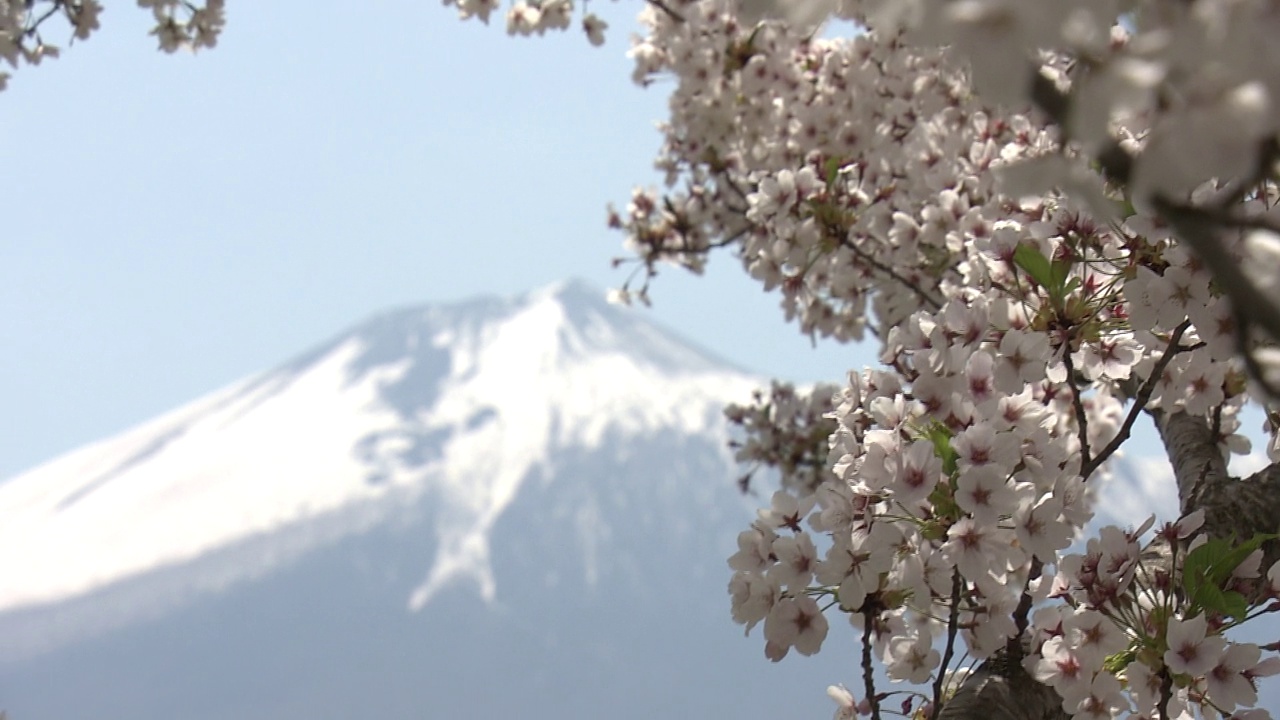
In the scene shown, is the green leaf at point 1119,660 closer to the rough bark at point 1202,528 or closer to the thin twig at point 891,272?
the rough bark at point 1202,528

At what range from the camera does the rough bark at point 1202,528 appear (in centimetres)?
209

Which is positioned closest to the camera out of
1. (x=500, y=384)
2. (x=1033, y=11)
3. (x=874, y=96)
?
(x=1033, y=11)

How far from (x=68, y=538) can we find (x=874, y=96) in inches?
6886

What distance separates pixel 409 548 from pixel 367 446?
20.6 meters

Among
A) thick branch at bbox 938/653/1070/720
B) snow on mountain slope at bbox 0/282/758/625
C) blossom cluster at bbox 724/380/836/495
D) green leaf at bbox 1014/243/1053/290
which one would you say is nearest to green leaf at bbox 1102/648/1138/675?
thick branch at bbox 938/653/1070/720

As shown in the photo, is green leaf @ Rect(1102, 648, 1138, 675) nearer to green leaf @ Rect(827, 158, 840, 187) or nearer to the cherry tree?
the cherry tree

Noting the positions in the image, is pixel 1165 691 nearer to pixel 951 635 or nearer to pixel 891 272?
pixel 951 635

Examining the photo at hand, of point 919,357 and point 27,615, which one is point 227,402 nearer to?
point 27,615

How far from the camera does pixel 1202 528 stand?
231cm

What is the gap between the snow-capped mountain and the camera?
13362 cm

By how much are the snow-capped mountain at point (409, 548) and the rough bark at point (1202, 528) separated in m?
131

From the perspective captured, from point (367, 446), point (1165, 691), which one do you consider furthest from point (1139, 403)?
point (367, 446)

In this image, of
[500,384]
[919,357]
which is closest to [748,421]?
[919,357]

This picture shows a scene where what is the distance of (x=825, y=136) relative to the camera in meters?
5.29
